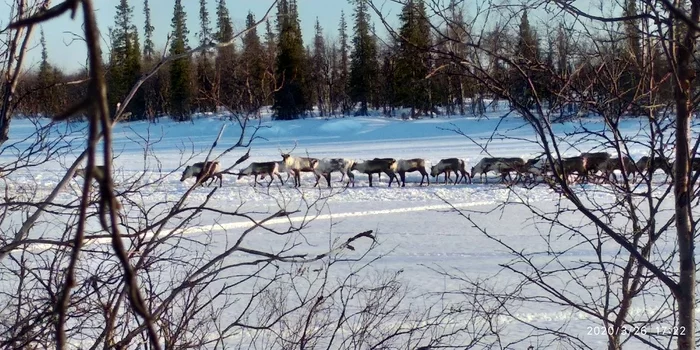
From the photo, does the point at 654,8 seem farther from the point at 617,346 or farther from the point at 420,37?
the point at 617,346

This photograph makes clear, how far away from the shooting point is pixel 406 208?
1869 centimetres

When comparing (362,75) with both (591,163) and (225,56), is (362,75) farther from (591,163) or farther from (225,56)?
(225,56)

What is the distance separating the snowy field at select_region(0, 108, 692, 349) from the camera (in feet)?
17.6

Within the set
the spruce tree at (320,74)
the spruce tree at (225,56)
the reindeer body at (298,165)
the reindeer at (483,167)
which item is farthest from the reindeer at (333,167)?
the spruce tree at (320,74)

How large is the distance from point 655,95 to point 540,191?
16.7m

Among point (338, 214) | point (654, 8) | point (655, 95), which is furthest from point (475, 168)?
point (654, 8)

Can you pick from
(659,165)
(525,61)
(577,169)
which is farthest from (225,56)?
(577,169)

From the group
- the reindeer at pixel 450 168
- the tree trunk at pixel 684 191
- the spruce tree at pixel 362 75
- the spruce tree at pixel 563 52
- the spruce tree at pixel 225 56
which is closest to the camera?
the tree trunk at pixel 684 191

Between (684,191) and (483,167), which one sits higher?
(684,191)

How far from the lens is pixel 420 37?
3402 millimetres

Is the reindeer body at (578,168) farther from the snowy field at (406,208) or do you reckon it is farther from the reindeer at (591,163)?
the snowy field at (406,208)

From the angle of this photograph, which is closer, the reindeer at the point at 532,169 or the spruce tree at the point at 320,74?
the reindeer at the point at 532,169

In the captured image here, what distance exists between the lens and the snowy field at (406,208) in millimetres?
5379

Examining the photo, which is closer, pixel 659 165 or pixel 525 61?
pixel 525 61
